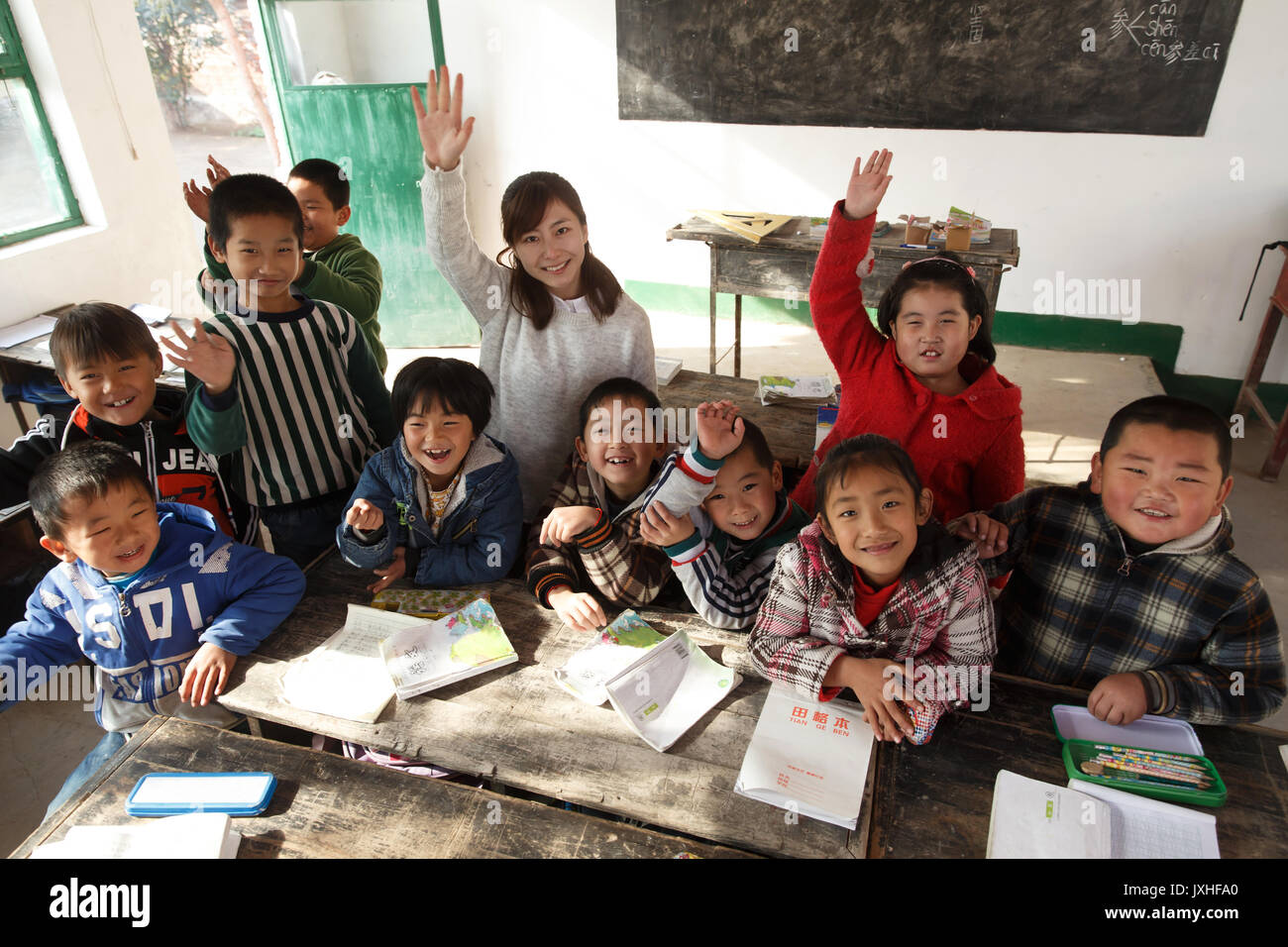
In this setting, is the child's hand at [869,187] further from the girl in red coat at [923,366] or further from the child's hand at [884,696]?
the child's hand at [884,696]

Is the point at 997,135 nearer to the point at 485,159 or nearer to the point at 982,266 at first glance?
the point at 982,266

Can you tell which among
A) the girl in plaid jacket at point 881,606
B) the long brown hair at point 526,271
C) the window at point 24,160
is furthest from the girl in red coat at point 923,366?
the window at point 24,160

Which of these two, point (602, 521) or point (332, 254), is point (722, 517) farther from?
point (332, 254)

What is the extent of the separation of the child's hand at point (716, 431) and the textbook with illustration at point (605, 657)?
1.28 ft

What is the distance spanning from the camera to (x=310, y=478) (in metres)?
2.09

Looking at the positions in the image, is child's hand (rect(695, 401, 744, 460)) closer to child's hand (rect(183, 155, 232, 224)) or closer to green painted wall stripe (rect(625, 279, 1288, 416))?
child's hand (rect(183, 155, 232, 224))

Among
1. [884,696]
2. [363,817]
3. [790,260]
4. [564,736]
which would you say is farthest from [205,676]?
[790,260]

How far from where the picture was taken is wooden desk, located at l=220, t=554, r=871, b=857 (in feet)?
4.00

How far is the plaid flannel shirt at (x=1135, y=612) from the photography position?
1.36 metres

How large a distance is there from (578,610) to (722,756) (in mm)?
457

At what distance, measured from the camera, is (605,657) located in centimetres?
155
